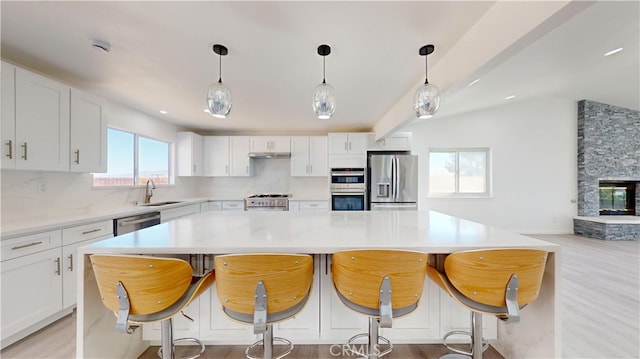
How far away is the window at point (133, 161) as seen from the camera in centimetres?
326

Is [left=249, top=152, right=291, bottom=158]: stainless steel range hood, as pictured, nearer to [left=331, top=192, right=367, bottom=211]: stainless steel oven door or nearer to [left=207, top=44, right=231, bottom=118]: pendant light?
[left=331, top=192, right=367, bottom=211]: stainless steel oven door

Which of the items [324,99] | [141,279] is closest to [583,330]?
[324,99]

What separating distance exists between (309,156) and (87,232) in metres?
3.39

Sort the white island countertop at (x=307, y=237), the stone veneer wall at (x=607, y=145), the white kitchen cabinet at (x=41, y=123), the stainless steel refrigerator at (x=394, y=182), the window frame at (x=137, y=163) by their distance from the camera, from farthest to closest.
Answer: the stone veneer wall at (x=607, y=145) < the stainless steel refrigerator at (x=394, y=182) < the window frame at (x=137, y=163) < the white kitchen cabinet at (x=41, y=123) < the white island countertop at (x=307, y=237)

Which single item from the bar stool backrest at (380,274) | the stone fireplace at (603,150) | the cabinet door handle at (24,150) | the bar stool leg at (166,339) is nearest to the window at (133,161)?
the cabinet door handle at (24,150)

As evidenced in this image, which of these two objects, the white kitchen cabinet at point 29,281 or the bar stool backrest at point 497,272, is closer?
the bar stool backrest at point 497,272

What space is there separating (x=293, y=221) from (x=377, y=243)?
88 centimetres

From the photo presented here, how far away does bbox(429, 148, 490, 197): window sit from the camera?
560 centimetres

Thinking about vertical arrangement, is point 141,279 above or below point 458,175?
below

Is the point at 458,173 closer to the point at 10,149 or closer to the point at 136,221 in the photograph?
the point at 136,221

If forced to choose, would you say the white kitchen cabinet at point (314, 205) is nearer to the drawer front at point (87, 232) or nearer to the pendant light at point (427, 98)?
the drawer front at point (87, 232)

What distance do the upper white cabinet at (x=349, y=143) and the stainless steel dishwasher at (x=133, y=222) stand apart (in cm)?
299

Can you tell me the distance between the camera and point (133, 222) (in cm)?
284

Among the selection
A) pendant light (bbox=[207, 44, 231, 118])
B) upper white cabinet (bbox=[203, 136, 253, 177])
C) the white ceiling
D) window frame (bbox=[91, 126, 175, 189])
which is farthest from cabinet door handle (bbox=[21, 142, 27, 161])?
upper white cabinet (bbox=[203, 136, 253, 177])
